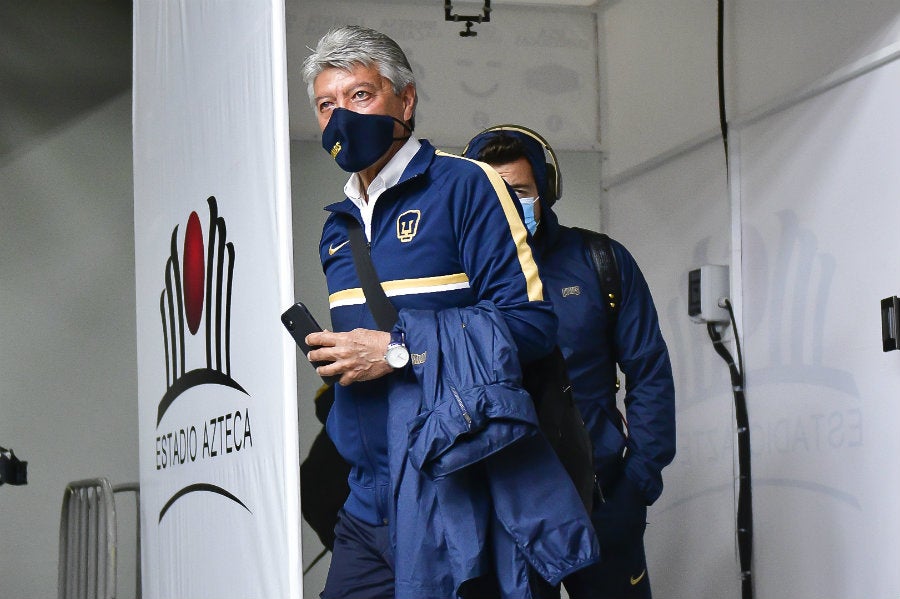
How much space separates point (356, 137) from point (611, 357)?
5.64 ft

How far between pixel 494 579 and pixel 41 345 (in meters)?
4.21

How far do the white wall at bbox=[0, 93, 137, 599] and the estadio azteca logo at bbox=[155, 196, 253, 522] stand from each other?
2430mm

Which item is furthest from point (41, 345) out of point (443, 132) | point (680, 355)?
point (680, 355)

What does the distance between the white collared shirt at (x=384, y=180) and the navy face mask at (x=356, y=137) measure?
3 cm

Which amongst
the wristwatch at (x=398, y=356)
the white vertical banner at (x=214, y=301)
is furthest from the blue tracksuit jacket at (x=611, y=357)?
the wristwatch at (x=398, y=356)

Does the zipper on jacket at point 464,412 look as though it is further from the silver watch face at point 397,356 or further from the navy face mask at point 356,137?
the navy face mask at point 356,137

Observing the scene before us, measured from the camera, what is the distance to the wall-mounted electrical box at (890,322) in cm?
376

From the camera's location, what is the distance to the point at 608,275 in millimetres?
3896

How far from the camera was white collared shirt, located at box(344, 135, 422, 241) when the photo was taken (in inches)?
98.0

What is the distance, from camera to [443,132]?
5.80 m

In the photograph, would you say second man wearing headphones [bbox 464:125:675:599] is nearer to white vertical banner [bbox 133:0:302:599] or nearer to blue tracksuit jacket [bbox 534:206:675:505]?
blue tracksuit jacket [bbox 534:206:675:505]

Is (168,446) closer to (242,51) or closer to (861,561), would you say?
(242,51)

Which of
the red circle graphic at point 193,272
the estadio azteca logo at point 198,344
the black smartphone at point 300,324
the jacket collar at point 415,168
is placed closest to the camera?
the black smartphone at point 300,324

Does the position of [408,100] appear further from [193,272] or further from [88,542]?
[88,542]
